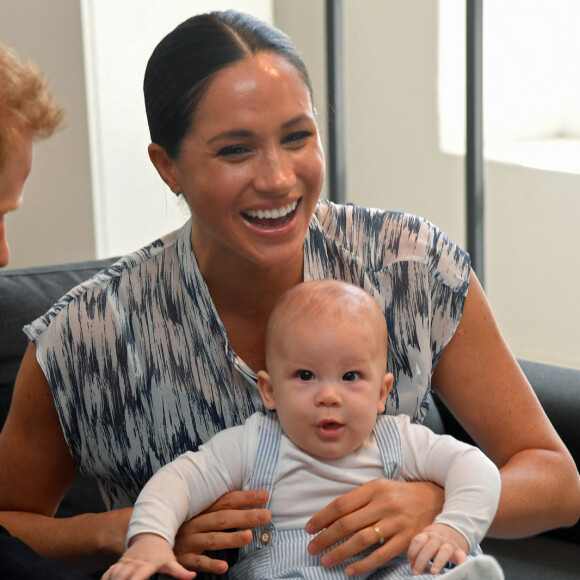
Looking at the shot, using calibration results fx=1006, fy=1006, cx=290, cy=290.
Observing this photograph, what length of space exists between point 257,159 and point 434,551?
0.67 m

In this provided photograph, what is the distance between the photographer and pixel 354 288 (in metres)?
1.66

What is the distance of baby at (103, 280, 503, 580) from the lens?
4.93 feet

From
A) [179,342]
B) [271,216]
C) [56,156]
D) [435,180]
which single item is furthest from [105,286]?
[435,180]

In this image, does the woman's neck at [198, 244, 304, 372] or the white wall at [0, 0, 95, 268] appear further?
the white wall at [0, 0, 95, 268]

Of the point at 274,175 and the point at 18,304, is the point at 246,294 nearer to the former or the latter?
the point at 274,175

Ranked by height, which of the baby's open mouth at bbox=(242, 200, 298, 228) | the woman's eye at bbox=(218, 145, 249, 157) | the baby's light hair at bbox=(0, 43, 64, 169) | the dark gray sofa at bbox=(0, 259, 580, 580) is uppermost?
the baby's light hair at bbox=(0, 43, 64, 169)

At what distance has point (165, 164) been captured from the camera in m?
1.77

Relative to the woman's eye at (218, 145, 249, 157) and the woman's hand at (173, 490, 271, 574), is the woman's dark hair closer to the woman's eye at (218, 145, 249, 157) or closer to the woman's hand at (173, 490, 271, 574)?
the woman's eye at (218, 145, 249, 157)

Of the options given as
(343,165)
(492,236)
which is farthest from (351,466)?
(492,236)

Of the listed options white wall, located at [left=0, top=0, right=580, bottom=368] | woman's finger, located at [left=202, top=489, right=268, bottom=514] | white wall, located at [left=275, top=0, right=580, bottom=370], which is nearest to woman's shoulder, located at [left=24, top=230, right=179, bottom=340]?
woman's finger, located at [left=202, top=489, right=268, bottom=514]

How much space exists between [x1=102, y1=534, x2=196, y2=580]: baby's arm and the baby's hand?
310 mm

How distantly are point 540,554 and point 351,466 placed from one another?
81 centimetres

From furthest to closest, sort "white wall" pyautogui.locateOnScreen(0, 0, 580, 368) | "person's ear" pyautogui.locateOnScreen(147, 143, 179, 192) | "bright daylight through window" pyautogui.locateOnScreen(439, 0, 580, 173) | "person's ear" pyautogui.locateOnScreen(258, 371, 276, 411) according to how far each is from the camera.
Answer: "bright daylight through window" pyautogui.locateOnScreen(439, 0, 580, 173)
"white wall" pyautogui.locateOnScreen(0, 0, 580, 368)
"person's ear" pyautogui.locateOnScreen(147, 143, 179, 192)
"person's ear" pyautogui.locateOnScreen(258, 371, 276, 411)

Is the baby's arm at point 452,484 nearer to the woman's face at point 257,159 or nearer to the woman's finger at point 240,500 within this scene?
the woman's finger at point 240,500
